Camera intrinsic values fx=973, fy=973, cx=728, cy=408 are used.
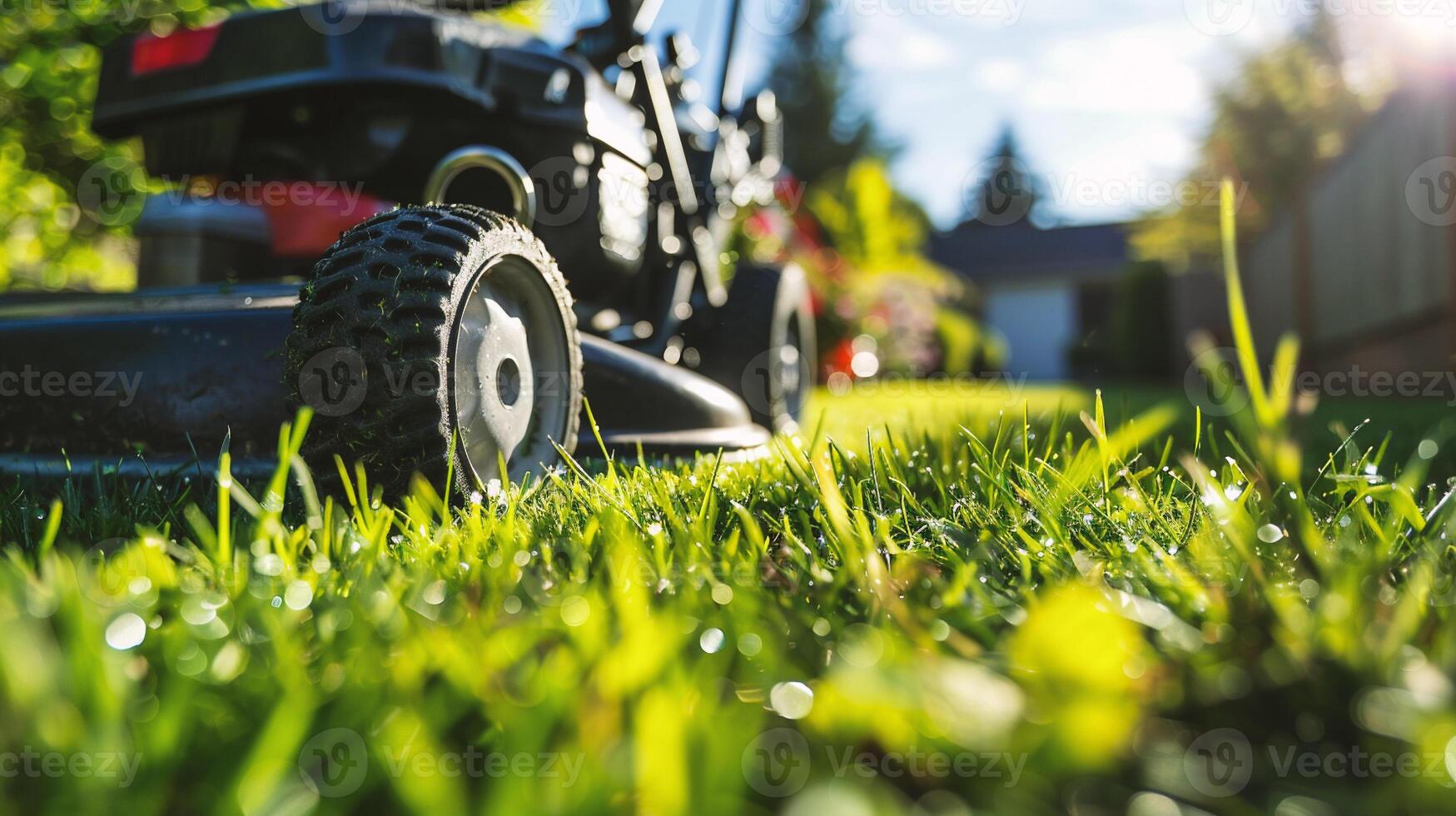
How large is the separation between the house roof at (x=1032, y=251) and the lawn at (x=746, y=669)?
30.7 meters

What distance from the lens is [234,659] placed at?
0.75 meters

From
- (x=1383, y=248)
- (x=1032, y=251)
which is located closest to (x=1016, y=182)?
(x=1032, y=251)

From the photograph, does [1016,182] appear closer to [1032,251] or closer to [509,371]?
Result: [1032,251]

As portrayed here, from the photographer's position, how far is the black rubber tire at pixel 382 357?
1392 mm

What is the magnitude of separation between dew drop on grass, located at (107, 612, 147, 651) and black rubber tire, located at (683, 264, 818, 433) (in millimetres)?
2901

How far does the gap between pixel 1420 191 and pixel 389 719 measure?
8096 mm

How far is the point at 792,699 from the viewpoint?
2.39 ft

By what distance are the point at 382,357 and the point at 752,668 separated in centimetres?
82

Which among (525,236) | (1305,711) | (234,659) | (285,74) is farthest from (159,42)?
(1305,711)

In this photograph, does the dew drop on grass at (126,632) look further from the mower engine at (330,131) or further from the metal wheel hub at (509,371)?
the mower engine at (330,131)

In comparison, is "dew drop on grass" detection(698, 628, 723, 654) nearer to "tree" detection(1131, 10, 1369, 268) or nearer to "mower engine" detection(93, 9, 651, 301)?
"mower engine" detection(93, 9, 651, 301)

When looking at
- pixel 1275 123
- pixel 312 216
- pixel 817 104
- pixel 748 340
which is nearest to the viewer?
pixel 312 216

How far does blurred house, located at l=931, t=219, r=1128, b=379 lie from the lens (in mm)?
30203

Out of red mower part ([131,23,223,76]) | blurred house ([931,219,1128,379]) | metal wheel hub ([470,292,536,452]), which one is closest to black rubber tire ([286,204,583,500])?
metal wheel hub ([470,292,536,452])
